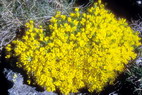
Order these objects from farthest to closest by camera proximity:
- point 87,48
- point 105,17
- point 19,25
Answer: point 19,25, point 105,17, point 87,48

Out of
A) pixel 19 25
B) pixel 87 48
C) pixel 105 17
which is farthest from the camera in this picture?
pixel 19 25

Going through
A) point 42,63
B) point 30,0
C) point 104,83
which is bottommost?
point 104,83

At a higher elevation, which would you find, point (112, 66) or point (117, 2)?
point (117, 2)

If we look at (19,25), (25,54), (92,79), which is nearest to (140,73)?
(92,79)

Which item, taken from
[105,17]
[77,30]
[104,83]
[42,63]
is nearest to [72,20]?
[77,30]

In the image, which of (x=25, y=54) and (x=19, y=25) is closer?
(x=25, y=54)

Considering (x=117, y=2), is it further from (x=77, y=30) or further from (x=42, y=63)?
(x=42, y=63)
